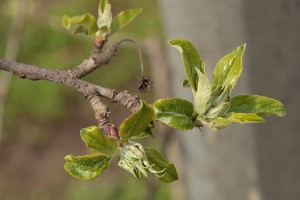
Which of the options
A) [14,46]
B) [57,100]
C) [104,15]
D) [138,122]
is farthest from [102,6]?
[57,100]

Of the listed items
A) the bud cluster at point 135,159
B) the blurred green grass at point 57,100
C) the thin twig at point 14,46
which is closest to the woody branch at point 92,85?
the bud cluster at point 135,159

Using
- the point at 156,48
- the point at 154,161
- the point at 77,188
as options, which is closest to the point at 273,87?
the point at 154,161

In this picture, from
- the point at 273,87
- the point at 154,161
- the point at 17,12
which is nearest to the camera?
the point at 154,161

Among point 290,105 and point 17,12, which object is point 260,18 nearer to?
point 290,105

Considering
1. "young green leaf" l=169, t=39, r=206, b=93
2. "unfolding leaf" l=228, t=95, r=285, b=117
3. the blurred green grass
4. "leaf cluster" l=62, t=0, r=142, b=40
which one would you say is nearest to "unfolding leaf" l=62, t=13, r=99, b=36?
"leaf cluster" l=62, t=0, r=142, b=40

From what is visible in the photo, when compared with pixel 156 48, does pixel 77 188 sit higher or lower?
lower

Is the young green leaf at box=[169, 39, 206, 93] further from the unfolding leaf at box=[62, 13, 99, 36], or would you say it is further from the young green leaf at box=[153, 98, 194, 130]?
the unfolding leaf at box=[62, 13, 99, 36]

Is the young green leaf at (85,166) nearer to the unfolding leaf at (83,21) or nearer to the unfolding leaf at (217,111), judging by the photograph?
the unfolding leaf at (217,111)
